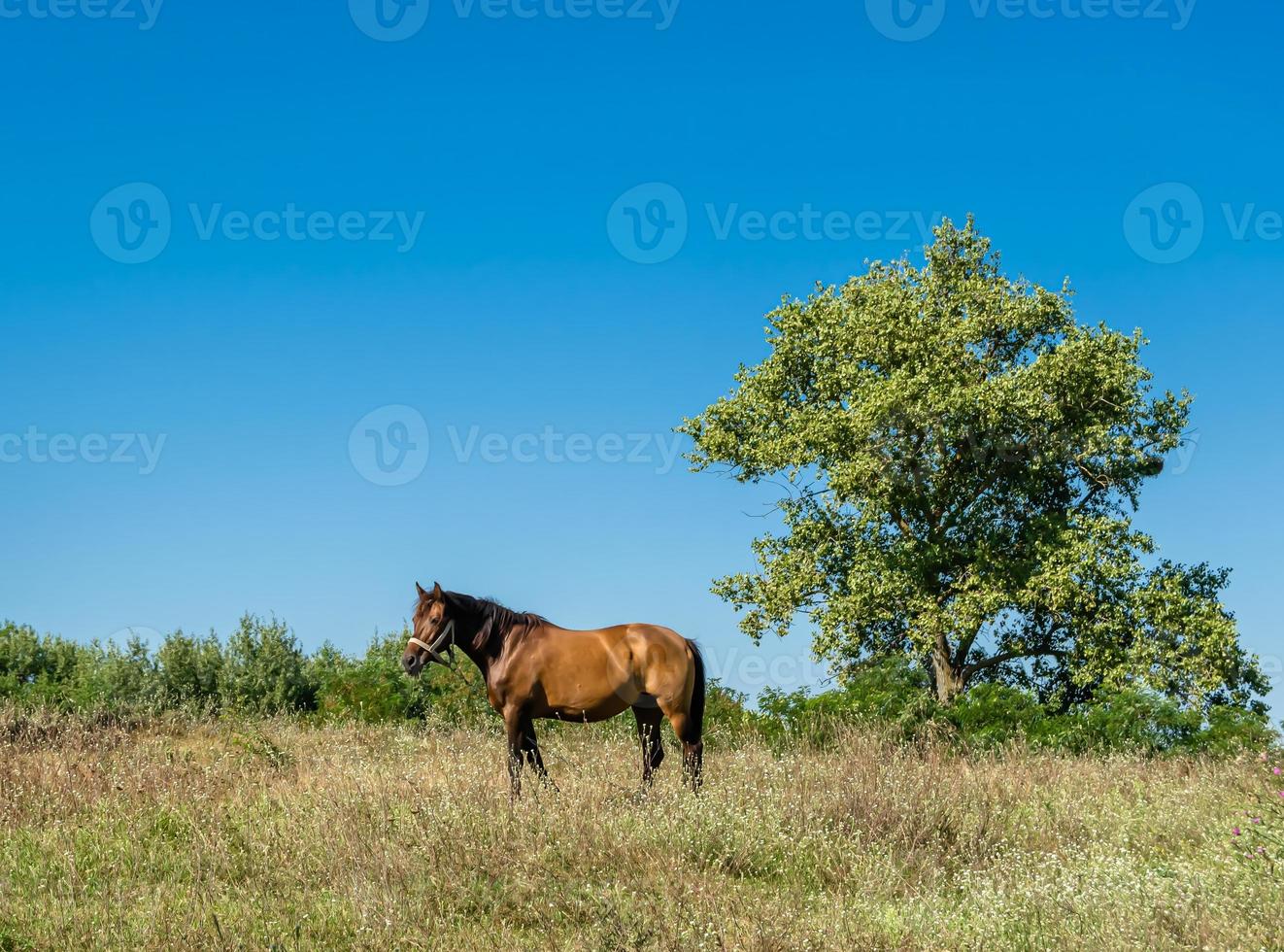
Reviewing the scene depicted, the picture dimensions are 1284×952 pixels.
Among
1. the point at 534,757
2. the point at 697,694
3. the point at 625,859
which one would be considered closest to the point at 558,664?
the point at 534,757

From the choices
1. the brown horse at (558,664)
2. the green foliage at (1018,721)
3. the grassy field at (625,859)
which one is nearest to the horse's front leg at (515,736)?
the brown horse at (558,664)

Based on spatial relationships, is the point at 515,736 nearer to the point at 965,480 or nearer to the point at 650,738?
the point at 650,738

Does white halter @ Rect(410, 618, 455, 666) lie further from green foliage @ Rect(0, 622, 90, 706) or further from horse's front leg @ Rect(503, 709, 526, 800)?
green foliage @ Rect(0, 622, 90, 706)

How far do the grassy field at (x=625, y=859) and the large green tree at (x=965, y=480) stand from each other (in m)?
12.9

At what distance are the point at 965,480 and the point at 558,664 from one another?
17.1 meters

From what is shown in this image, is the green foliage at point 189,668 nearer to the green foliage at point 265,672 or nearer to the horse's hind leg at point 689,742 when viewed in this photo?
the green foliage at point 265,672

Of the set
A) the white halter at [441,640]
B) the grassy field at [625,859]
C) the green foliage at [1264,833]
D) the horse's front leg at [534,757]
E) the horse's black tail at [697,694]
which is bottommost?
the grassy field at [625,859]

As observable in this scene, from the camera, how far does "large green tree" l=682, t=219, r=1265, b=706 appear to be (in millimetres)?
25375

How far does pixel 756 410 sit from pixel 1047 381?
7.02 meters

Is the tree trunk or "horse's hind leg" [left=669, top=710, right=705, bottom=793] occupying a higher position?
the tree trunk

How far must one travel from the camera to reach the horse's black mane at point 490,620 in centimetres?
1260

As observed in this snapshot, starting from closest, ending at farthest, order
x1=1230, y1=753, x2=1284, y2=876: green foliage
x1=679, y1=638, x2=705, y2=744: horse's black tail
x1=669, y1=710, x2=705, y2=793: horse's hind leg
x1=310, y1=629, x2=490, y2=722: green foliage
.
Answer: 1. x1=1230, y1=753, x2=1284, y2=876: green foliage
2. x1=669, y1=710, x2=705, y2=793: horse's hind leg
3. x1=679, y1=638, x2=705, y2=744: horse's black tail
4. x1=310, y1=629, x2=490, y2=722: green foliage

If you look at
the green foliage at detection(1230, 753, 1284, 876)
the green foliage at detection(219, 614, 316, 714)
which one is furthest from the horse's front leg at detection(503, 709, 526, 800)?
the green foliage at detection(219, 614, 316, 714)

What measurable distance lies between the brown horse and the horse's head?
0.01 meters
